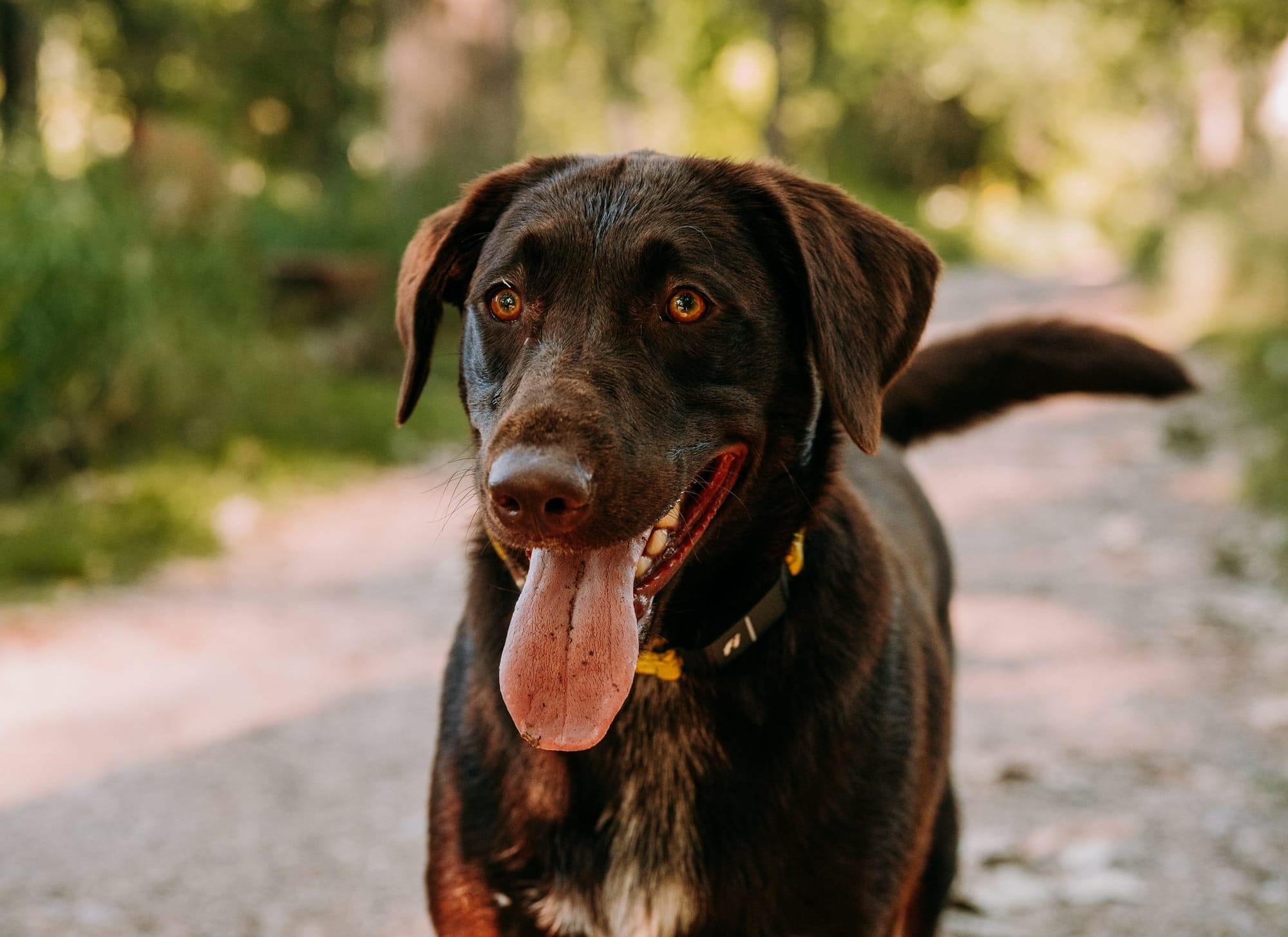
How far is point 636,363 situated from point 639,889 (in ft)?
2.97

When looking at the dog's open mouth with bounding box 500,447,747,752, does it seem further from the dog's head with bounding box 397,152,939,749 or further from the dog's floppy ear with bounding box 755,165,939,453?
the dog's floppy ear with bounding box 755,165,939,453

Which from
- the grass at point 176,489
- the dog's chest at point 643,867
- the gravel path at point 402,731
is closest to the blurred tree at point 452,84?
the grass at point 176,489

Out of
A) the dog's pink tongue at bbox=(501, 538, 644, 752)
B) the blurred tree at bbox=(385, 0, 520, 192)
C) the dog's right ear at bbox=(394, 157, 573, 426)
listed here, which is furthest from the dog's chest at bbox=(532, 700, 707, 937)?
the blurred tree at bbox=(385, 0, 520, 192)

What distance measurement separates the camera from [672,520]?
2.27 meters

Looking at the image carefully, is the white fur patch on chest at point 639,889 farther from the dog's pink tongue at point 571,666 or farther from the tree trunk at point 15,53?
the tree trunk at point 15,53

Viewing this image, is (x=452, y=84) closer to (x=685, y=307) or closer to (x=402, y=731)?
(x=402, y=731)

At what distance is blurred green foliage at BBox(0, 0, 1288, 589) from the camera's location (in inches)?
271

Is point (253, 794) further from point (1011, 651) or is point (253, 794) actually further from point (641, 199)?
point (1011, 651)

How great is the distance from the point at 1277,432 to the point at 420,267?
6.62 m

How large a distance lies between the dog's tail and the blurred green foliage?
2.64 feet

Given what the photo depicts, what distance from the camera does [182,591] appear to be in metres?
5.89

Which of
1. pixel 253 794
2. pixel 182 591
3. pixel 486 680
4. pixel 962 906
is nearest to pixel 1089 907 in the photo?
pixel 962 906

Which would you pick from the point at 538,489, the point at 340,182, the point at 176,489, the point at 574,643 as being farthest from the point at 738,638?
the point at 340,182

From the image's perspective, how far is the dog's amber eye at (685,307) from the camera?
90.4 inches
